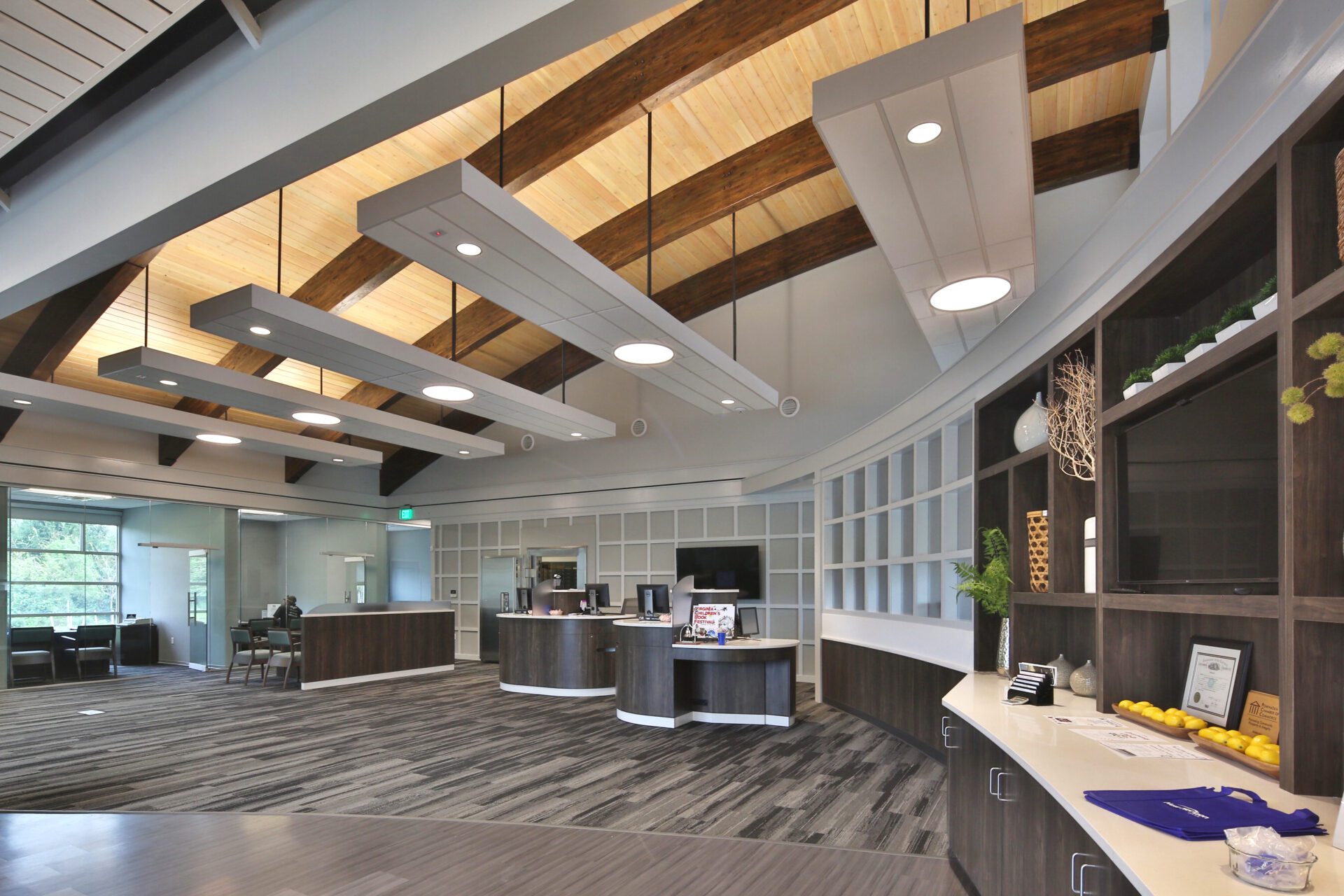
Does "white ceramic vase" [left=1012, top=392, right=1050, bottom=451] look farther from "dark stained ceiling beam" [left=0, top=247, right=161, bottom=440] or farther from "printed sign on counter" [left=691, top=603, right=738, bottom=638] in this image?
"dark stained ceiling beam" [left=0, top=247, right=161, bottom=440]

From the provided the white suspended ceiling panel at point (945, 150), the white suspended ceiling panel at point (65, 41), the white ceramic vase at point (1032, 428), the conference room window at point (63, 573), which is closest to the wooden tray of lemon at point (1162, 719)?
the white ceramic vase at point (1032, 428)

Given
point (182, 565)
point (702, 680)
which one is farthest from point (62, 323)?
point (702, 680)

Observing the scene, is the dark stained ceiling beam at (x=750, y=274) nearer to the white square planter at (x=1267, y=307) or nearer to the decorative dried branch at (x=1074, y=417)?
the decorative dried branch at (x=1074, y=417)

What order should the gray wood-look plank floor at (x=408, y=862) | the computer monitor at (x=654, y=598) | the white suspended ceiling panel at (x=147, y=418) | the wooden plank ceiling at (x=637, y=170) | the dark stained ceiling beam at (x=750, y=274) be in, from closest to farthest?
the gray wood-look plank floor at (x=408, y=862)
the wooden plank ceiling at (x=637, y=170)
the white suspended ceiling panel at (x=147, y=418)
the computer monitor at (x=654, y=598)
the dark stained ceiling beam at (x=750, y=274)

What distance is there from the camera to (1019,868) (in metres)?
2.86

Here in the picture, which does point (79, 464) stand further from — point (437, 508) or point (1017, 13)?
point (1017, 13)

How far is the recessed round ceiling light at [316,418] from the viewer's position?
32.6ft

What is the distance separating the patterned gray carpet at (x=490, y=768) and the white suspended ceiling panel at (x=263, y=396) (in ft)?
11.2

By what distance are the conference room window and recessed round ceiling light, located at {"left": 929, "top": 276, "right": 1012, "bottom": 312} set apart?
13.1 metres

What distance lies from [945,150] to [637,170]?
5.47m

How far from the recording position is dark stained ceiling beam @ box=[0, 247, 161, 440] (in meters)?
9.00

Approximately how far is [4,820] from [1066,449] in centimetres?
648

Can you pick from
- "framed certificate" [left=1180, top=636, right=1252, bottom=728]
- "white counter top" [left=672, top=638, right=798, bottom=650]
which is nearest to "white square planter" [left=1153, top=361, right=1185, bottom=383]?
"framed certificate" [left=1180, top=636, right=1252, bottom=728]

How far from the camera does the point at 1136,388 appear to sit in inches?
125
